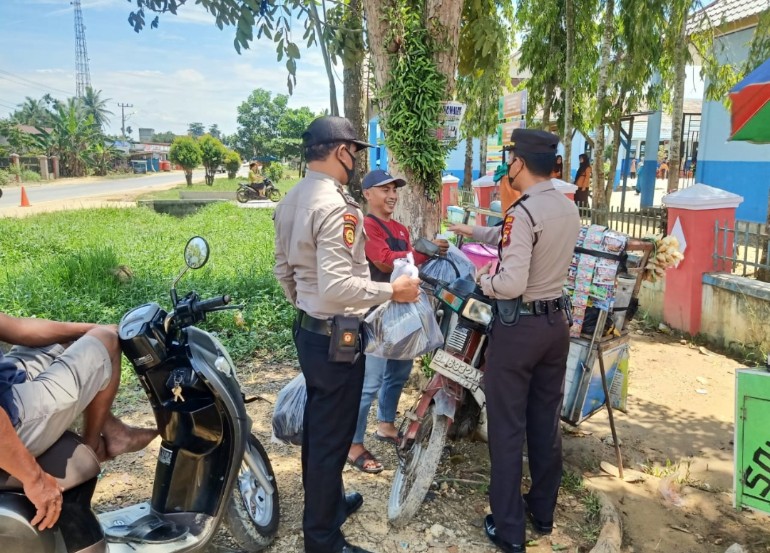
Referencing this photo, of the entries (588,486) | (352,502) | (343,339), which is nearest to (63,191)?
(352,502)

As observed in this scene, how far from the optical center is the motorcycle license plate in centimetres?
264

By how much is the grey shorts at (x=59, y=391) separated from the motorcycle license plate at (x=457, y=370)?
141cm

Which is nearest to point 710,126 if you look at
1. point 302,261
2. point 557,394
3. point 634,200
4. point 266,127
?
point 634,200

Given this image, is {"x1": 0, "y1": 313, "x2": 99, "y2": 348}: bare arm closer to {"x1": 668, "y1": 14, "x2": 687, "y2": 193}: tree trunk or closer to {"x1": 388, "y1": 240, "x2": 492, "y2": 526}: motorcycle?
{"x1": 388, "y1": 240, "x2": 492, "y2": 526}: motorcycle

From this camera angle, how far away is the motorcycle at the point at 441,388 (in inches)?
101

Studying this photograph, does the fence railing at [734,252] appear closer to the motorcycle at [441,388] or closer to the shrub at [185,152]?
the motorcycle at [441,388]

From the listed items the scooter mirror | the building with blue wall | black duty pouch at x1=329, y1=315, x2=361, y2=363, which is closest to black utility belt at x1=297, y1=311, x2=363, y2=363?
black duty pouch at x1=329, y1=315, x2=361, y2=363

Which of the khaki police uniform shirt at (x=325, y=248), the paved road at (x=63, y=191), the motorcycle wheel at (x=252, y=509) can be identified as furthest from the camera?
the paved road at (x=63, y=191)

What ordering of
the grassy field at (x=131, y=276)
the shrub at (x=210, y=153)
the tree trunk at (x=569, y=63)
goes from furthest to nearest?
the shrub at (x=210, y=153) → the tree trunk at (x=569, y=63) → the grassy field at (x=131, y=276)

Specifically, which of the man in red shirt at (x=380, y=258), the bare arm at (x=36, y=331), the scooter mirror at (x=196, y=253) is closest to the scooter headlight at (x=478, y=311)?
the man in red shirt at (x=380, y=258)

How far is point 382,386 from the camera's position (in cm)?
323

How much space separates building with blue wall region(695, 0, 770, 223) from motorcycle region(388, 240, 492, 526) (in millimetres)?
10313

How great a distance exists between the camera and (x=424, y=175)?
12.2 feet

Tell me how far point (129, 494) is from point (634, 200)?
19.0 meters
